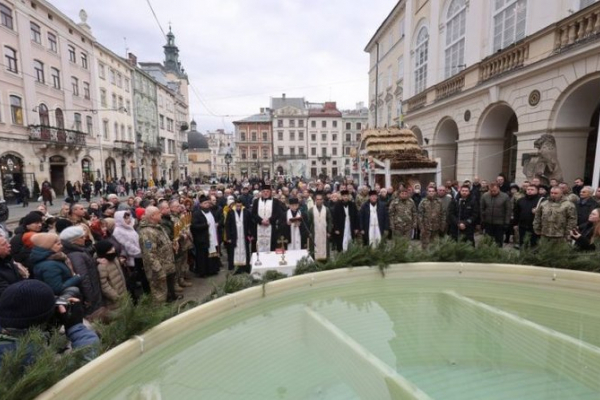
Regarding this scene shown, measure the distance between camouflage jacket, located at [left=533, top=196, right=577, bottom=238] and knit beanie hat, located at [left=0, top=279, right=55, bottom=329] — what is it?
7294 millimetres

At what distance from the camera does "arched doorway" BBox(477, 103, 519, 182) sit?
13.6 metres

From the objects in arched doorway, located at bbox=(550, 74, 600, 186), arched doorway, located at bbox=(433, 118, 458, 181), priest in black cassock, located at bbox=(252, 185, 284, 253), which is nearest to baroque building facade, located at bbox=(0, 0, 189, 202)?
priest in black cassock, located at bbox=(252, 185, 284, 253)

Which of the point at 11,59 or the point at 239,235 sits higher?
the point at 11,59

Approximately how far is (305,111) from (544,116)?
65.7 m

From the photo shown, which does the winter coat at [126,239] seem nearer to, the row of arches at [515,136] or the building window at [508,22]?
the row of arches at [515,136]

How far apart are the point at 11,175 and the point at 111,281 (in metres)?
26.3

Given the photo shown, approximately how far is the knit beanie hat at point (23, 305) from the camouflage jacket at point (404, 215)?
21.7 feet

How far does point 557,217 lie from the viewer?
19.3ft

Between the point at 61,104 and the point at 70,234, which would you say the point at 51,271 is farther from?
the point at 61,104

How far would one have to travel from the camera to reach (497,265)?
3.98 m

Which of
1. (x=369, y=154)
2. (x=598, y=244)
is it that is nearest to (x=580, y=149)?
(x=369, y=154)

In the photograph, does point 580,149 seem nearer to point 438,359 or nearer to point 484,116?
point 484,116

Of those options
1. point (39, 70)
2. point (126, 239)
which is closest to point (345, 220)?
point (126, 239)

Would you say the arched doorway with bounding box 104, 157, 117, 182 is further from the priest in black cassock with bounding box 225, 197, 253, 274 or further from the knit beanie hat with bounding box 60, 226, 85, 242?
the knit beanie hat with bounding box 60, 226, 85, 242
